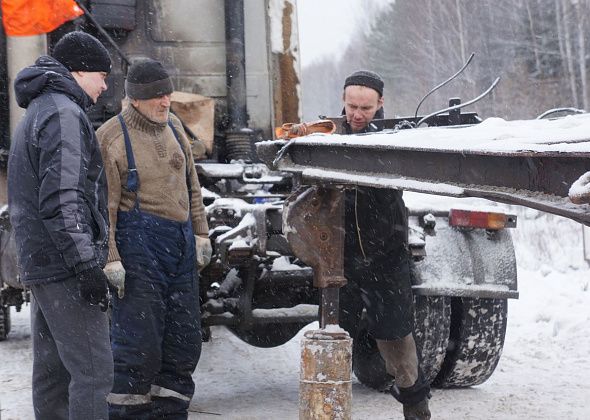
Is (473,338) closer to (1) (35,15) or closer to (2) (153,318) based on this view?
(2) (153,318)

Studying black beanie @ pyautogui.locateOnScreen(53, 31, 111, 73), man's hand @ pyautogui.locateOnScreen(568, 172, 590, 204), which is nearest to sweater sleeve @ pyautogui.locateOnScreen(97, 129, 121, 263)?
black beanie @ pyautogui.locateOnScreen(53, 31, 111, 73)

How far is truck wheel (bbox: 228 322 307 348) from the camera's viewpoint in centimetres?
548

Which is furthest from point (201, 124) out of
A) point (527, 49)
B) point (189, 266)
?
point (527, 49)

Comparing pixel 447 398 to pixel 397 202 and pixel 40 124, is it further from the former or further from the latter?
pixel 40 124

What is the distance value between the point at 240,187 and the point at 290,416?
134 cm

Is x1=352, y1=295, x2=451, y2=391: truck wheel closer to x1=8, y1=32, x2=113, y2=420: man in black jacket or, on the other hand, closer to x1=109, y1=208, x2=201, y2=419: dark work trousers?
x1=109, y1=208, x2=201, y2=419: dark work trousers

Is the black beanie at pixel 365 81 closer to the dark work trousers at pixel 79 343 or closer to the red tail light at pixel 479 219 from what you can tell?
the red tail light at pixel 479 219

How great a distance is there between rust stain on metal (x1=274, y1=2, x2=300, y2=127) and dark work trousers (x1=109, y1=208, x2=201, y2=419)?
2.20 meters

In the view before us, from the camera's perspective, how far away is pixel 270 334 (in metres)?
5.53

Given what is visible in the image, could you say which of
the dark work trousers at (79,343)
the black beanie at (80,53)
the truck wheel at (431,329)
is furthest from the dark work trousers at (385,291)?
the black beanie at (80,53)

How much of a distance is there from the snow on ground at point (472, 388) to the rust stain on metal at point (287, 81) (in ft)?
5.59

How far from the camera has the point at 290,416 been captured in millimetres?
5004

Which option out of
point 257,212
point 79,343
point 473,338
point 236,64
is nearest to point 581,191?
point 79,343

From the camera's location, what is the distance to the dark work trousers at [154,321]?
13.9 ft
